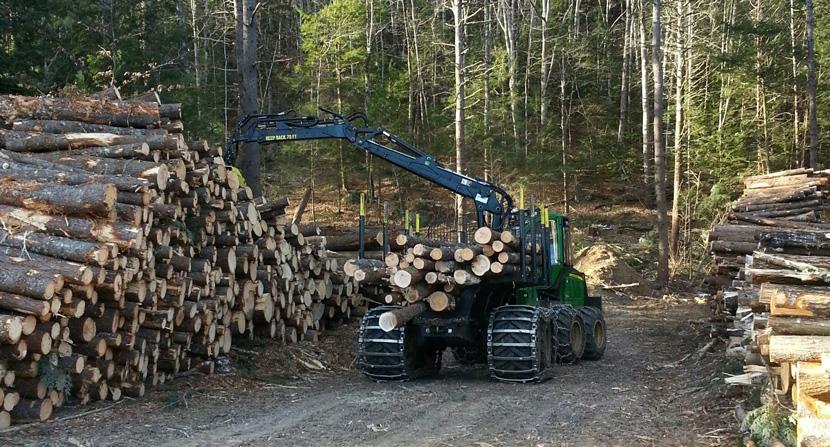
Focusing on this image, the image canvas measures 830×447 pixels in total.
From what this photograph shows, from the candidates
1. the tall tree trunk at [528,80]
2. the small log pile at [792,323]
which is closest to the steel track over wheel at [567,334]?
the small log pile at [792,323]

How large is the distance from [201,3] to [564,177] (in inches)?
875

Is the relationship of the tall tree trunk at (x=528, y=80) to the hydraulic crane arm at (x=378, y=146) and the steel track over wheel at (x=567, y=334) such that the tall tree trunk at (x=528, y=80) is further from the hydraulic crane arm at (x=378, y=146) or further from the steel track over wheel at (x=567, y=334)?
the steel track over wheel at (x=567, y=334)

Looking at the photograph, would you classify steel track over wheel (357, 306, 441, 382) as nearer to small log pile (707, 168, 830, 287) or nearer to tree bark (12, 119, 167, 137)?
tree bark (12, 119, 167, 137)

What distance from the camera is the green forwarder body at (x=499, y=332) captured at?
10.3 meters

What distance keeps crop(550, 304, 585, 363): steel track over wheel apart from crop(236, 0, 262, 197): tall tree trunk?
8.23 meters

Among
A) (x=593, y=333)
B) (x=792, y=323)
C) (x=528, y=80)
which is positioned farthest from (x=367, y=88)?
(x=792, y=323)

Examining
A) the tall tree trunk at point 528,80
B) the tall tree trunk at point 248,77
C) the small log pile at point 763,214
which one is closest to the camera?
the small log pile at point 763,214

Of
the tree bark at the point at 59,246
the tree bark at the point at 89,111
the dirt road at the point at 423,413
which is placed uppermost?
the tree bark at the point at 89,111

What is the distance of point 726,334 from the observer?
12469 mm

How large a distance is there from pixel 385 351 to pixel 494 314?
1497 millimetres

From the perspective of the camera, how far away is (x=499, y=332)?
34.0 ft

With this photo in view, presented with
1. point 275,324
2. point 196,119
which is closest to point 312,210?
point 196,119

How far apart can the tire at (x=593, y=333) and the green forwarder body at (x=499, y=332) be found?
447 mm

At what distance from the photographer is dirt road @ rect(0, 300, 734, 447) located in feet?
24.5
